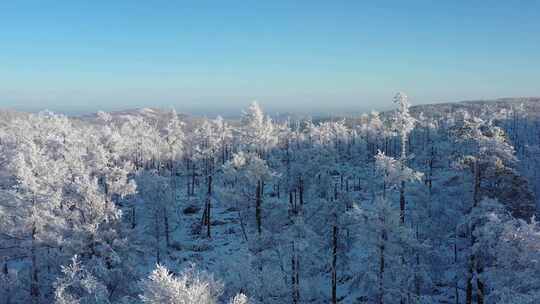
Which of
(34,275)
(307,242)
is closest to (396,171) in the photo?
(307,242)

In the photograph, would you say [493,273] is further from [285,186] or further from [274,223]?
[285,186]

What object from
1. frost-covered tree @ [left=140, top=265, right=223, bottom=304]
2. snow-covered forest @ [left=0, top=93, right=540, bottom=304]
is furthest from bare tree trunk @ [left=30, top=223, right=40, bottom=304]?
frost-covered tree @ [left=140, top=265, right=223, bottom=304]

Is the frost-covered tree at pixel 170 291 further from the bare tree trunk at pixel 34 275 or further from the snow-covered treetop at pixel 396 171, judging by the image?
the snow-covered treetop at pixel 396 171

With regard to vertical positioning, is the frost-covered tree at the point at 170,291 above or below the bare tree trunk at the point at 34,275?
above

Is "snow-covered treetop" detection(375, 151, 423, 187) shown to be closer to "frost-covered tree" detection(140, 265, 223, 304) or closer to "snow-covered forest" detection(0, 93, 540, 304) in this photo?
"snow-covered forest" detection(0, 93, 540, 304)

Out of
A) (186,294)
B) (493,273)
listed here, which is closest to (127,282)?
(186,294)

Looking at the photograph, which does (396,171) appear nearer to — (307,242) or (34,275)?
(307,242)

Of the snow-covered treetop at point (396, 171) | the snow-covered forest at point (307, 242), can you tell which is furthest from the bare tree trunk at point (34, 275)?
the snow-covered treetop at point (396, 171)

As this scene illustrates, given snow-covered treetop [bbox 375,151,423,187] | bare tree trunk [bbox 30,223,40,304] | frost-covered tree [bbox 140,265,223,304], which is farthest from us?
snow-covered treetop [bbox 375,151,423,187]

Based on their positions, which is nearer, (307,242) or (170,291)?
(170,291)

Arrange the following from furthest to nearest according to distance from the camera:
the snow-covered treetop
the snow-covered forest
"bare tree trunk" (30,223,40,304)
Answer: the snow-covered treetop → "bare tree trunk" (30,223,40,304) → the snow-covered forest

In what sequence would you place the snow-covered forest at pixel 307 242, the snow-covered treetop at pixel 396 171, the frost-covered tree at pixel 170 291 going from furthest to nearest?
1. the snow-covered treetop at pixel 396 171
2. the snow-covered forest at pixel 307 242
3. the frost-covered tree at pixel 170 291
